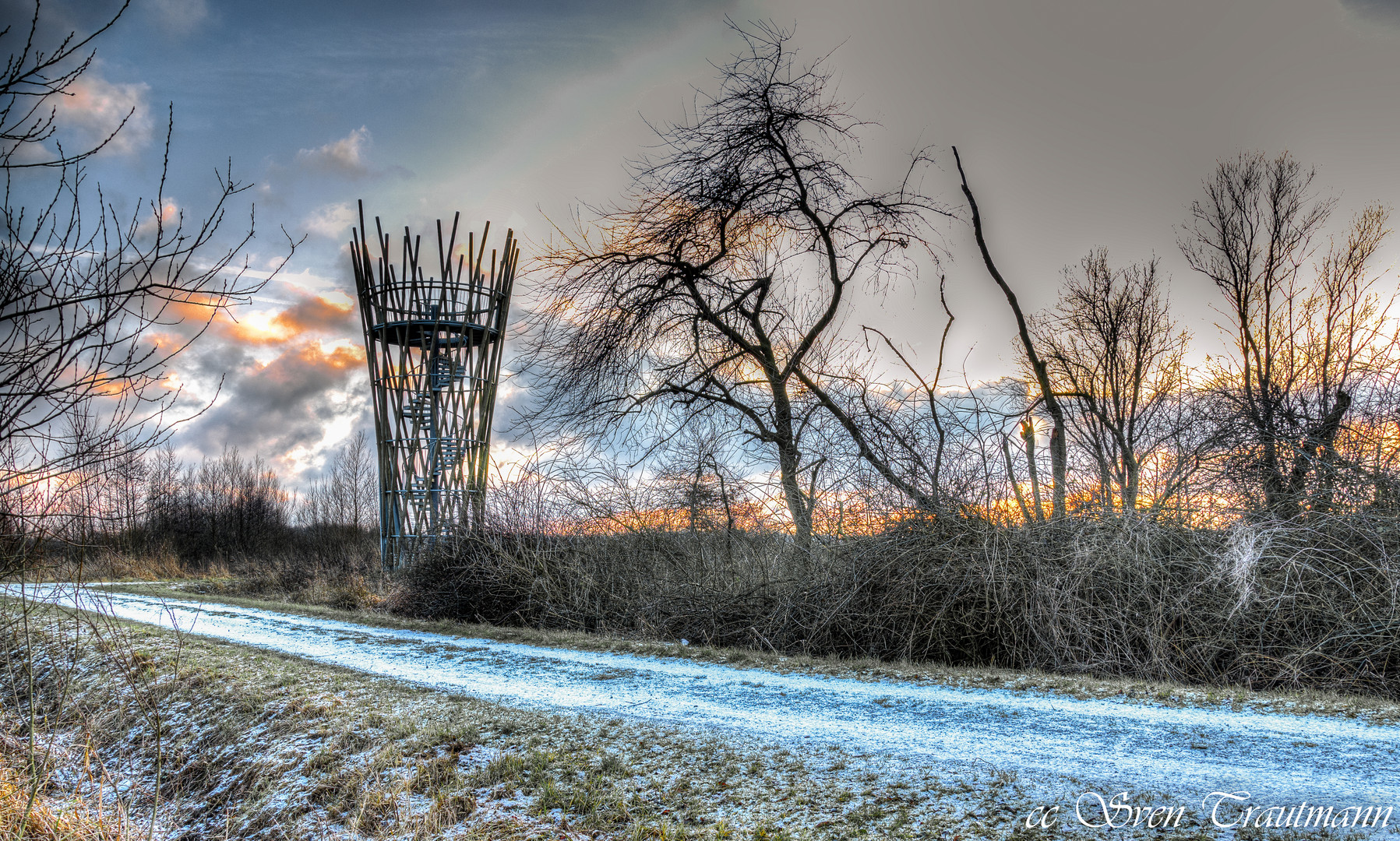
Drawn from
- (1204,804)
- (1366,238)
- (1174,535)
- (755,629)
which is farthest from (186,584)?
(1366,238)

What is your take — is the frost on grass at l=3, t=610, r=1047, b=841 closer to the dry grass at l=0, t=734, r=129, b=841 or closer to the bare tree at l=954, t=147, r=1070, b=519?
the dry grass at l=0, t=734, r=129, b=841

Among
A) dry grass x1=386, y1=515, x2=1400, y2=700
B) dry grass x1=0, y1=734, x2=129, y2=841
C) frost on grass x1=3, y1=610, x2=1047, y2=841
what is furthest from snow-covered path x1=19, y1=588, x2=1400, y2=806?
dry grass x1=386, y1=515, x2=1400, y2=700

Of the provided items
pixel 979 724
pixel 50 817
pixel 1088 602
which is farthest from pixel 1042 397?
pixel 50 817

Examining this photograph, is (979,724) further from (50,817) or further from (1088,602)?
(50,817)

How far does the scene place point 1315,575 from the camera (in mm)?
7426

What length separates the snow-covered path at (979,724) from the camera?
3.95 meters

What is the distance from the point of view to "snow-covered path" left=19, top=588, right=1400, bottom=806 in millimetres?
3947

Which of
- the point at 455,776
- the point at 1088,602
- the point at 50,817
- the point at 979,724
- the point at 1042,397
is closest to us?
the point at 455,776

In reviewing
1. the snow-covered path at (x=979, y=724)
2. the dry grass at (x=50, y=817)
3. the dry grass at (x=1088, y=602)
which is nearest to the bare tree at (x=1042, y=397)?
the dry grass at (x=1088, y=602)

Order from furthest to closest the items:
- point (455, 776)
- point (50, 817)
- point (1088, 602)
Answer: point (1088, 602)
point (50, 817)
point (455, 776)

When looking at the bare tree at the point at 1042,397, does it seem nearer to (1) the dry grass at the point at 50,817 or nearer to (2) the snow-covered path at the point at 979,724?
(2) the snow-covered path at the point at 979,724

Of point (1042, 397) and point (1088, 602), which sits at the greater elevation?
point (1042, 397)

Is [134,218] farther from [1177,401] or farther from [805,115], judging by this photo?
[1177,401]

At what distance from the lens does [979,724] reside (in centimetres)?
502
